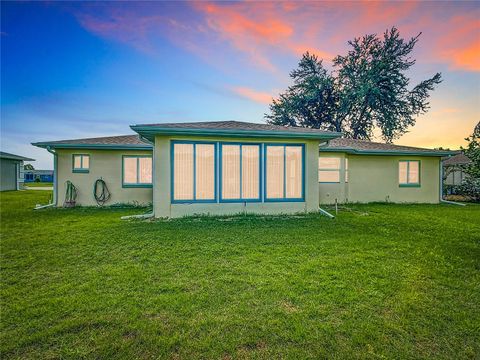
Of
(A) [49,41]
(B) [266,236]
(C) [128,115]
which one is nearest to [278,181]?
(B) [266,236]

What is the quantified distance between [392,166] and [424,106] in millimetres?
13970

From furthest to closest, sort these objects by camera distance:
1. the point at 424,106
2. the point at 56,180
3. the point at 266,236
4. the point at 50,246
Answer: the point at 424,106 < the point at 56,180 < the point at 266,236 < the point at 50,246

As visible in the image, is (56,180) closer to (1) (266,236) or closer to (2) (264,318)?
(1) (266,236)

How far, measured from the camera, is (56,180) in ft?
32.6

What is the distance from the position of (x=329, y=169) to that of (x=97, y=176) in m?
10.6

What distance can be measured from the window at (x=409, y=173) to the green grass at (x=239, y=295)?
6960 mm

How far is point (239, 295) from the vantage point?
2.80 m

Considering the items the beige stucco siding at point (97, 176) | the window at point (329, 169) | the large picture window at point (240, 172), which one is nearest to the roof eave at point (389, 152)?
the window at point (329, 169)

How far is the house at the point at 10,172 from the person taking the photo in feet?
64.2

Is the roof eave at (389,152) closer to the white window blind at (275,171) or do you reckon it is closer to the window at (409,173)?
the window at (409,173)

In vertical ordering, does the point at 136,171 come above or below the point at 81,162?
below

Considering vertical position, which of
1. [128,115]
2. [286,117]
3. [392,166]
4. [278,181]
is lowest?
[278,181]

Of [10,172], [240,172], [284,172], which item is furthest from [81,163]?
[10,172]

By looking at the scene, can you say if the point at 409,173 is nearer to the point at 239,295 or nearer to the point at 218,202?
the point at 218,202
